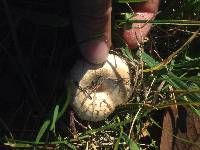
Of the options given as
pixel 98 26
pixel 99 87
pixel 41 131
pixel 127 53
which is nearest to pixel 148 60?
pixel 127 53

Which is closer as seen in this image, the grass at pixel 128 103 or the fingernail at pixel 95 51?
the fingernail at pixel 95 51

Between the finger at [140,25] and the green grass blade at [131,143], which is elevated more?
the finger at [140,25]

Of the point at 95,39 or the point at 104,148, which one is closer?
the point at 95,39

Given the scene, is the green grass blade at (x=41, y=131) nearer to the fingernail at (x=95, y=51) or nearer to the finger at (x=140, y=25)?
the fingernail at (x=95, y=51)

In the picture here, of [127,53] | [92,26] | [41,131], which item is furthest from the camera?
[127,53]

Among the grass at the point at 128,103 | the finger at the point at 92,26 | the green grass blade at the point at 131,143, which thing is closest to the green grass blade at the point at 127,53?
the grass at the point at 128,103

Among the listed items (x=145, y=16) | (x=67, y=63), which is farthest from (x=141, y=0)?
(x=67, y=63)

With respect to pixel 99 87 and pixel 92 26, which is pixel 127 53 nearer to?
pixel 99 87

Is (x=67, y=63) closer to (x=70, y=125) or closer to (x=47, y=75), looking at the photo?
(x=47, y=75)
